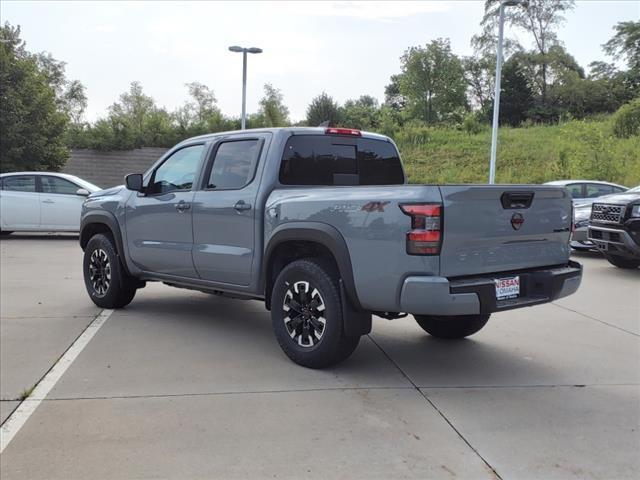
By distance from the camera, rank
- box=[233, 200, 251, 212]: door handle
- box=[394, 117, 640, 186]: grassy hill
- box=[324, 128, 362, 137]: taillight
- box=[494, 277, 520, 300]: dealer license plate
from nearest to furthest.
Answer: box=[494, 277, 520, 300]: dealer license plate, box=[233, 200, 251, 212]: door handle, box=[324, 128, 362, 137]: taillight, box=[394, 117, 640, 186]: grassy hill

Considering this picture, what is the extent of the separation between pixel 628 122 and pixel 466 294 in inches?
1249

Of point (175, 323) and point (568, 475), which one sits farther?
point (175, 323)

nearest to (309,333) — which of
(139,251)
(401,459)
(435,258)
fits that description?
(435,258)

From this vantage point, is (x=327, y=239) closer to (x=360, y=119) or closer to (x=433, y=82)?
(x=360, y=119)

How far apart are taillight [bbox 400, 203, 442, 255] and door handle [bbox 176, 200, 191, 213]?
2590 mm

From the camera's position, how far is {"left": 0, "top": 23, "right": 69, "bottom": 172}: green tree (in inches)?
875

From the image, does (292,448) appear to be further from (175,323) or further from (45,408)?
(175,323)

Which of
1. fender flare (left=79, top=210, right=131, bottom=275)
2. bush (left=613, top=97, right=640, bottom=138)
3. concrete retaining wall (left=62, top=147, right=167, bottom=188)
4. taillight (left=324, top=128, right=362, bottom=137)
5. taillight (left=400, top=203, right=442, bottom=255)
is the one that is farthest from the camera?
bush (left=613, top=97, right=640, bottom=138)

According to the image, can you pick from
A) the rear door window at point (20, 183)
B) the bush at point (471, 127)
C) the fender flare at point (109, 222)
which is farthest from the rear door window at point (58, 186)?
the bush at point (471, 127)

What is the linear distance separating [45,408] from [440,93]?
170 ft

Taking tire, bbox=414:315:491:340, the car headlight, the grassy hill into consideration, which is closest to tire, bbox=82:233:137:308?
tire, bbox=414:315:491:340

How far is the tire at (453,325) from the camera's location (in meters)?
5.66

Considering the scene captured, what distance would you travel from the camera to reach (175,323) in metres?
6.45

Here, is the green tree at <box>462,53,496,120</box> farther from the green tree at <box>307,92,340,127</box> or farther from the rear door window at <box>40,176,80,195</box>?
the rear door window at <box>40,176,80,195</box>
